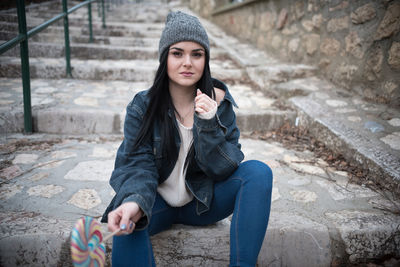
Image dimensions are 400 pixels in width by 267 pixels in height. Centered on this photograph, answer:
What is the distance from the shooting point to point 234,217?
1.18 meters

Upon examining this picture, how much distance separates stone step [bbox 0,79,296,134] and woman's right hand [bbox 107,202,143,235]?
60.7 inches

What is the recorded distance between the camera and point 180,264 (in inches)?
54.1

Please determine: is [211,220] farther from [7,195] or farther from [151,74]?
[151,74]

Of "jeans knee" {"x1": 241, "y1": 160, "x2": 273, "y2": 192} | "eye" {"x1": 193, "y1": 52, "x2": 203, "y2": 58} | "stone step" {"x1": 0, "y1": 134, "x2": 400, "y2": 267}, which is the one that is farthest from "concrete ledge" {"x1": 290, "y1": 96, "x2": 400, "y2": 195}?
"eye" {"x1": 193, "y1": 52, "x2": 203, "y2": 58}

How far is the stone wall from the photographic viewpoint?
2.24m

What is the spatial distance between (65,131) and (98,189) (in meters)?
1.02

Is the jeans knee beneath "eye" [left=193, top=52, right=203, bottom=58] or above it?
beneath

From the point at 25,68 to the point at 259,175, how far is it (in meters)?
2.03

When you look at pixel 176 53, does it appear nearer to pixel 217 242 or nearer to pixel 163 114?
pixel 163 114

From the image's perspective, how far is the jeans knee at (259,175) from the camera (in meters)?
1.18

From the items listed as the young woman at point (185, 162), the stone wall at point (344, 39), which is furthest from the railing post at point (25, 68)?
the stone wall at point (344, 39)

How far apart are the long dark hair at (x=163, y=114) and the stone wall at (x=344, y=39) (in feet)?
5.77

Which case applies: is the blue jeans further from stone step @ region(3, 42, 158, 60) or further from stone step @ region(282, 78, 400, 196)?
stone step @ region(3, 42, 158, 60)

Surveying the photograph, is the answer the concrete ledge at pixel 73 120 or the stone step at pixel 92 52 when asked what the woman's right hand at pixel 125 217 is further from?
the stone step at pixel 92 52
